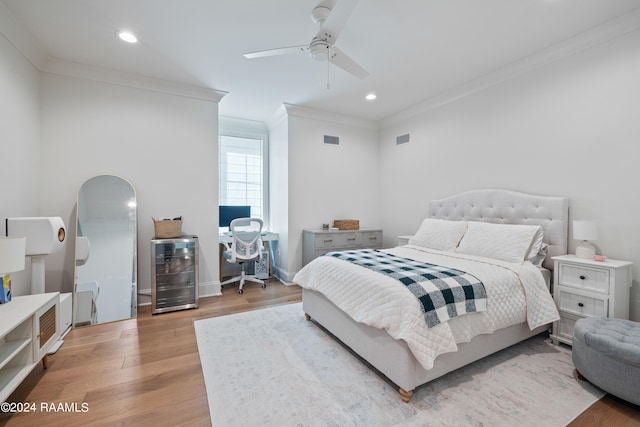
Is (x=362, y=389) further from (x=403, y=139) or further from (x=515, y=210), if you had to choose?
(x=403, y=139)

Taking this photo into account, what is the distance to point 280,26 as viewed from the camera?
7.94 ft

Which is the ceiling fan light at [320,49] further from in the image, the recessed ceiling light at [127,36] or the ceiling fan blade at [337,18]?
the recessed ceiling light at [127,36]

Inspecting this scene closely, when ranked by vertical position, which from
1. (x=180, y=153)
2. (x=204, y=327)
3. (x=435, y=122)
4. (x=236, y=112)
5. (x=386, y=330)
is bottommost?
(x=204, y=327)

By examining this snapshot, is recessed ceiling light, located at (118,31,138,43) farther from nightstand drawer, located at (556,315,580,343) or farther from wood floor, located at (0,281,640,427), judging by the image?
nightstand drawer, located at (556,315,580,343)

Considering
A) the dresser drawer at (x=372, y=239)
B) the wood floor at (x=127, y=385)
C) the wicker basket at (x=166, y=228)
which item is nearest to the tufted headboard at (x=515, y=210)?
the dresser drawer at (x=372, y=239)

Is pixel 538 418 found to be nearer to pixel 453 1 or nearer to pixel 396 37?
pixel 453 1

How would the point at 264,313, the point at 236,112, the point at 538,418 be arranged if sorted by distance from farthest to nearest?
the point at 236,112 < the point at 264,313 < the point at 538,418

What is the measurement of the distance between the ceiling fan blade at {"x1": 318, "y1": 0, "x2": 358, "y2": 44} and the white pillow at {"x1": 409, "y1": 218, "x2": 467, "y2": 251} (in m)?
2.43

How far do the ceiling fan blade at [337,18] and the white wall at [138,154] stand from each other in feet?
7.76

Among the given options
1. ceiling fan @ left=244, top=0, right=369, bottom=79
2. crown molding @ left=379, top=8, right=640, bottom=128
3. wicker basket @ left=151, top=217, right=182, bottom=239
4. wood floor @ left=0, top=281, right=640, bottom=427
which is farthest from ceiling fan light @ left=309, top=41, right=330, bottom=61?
wood floor @ left=0, top=281, right=640, bottom=427

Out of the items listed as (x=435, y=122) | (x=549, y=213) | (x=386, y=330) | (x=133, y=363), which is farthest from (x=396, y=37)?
(x=133, y=363)

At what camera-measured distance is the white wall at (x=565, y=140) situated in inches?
93.0

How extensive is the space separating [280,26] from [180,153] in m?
2.14

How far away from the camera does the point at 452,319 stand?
5.98 feet
